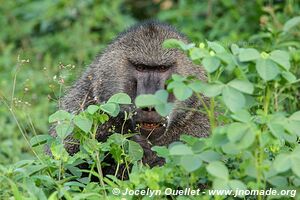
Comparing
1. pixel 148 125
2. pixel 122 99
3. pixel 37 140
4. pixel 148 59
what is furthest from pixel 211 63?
pixel 148 59

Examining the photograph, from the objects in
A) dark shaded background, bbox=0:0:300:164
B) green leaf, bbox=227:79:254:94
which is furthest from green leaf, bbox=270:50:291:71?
dark shaded background, bbox=0:0:300:164

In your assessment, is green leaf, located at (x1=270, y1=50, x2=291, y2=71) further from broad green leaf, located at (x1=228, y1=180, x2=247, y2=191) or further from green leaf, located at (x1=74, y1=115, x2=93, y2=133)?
green leaf, located at (x1=74, y1=115, x2=93, y2=133)

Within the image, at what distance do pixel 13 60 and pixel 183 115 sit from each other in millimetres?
3217

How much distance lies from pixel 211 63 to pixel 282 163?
52 centimetres

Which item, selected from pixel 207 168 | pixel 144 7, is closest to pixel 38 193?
pixel 207 168

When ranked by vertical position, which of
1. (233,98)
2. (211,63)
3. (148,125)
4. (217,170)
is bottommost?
(148,125)

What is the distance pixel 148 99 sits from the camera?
384 cm

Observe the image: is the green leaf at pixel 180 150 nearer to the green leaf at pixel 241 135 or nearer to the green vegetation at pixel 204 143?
the green vegetation at pixel 204 143

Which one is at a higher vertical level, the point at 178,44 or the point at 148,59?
the point at 178,44

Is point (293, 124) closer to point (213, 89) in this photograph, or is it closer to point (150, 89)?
point (213, 89)

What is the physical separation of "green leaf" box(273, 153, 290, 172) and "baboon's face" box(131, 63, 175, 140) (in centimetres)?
133

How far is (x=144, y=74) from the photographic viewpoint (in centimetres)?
550

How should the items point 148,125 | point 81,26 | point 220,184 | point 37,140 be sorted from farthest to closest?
point 81,26
point 148,125
point 37,140
point 220,184

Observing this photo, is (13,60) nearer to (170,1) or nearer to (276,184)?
(170,1)
